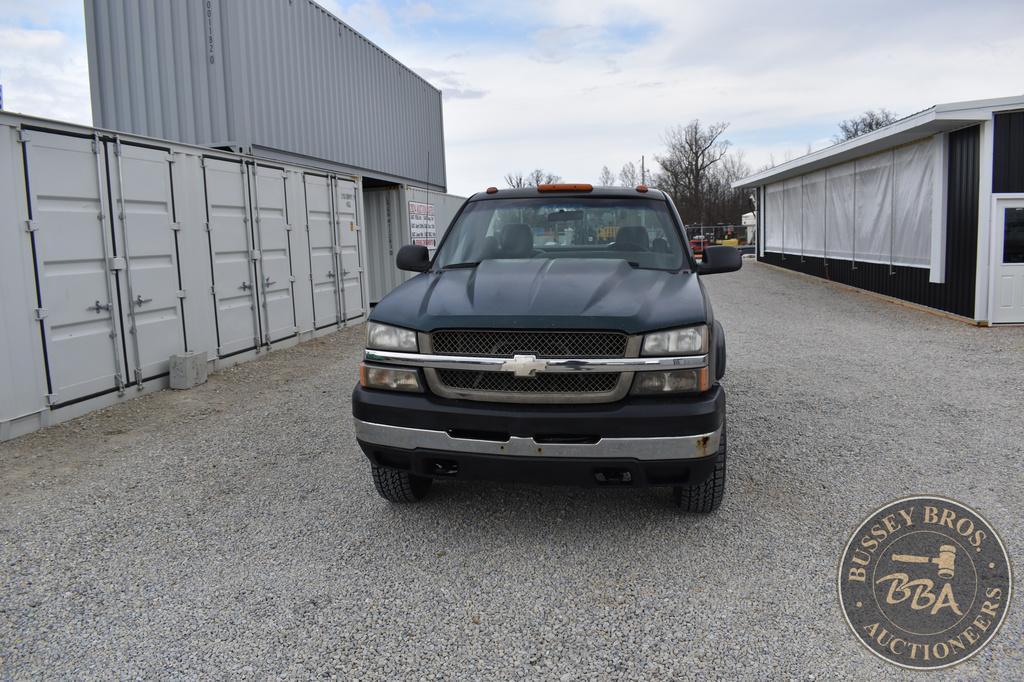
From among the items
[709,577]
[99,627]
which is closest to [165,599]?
[99,627]

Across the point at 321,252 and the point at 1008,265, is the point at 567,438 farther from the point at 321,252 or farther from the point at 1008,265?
the point at 1008,265

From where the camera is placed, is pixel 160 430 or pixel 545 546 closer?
pixel 545 546

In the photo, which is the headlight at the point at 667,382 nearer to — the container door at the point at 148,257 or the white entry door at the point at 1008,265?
the container door at the point at 148,257

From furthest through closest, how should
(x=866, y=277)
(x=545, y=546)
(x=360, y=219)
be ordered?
(x=866, y=277) → (x=360, y=219) → (x=545, y=546)

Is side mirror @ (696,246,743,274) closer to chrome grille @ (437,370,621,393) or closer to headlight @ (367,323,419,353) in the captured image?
chrome grille @ (437,370,621,393)

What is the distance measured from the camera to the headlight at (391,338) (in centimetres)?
350

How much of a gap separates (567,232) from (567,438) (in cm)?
178

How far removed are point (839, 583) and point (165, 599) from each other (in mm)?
2976

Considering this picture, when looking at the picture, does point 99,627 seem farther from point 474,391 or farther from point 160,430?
point 160,430

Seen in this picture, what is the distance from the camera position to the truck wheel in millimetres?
4027

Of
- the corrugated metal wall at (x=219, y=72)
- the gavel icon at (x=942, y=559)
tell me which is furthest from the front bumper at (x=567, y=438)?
the corrugated metal wall at (x=219, y=72)

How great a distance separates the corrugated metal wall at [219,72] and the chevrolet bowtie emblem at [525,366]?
9335mm

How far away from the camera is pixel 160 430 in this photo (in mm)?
6270
